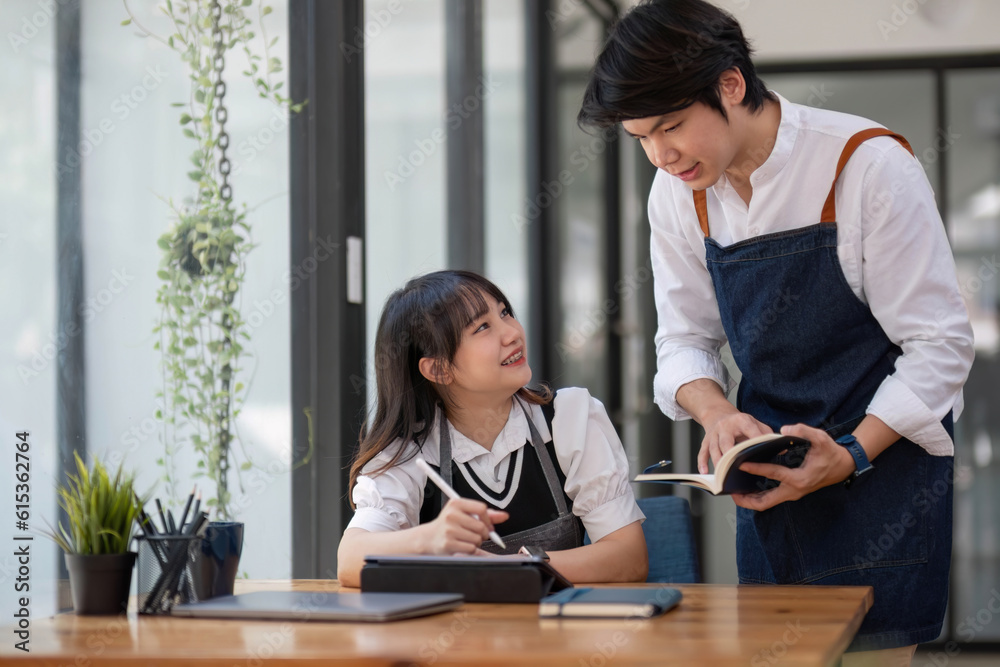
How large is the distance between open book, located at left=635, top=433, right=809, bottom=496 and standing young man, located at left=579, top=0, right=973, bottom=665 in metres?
0.02

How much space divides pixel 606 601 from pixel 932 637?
2.29 feet

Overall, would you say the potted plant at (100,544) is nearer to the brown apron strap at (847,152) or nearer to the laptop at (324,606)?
the laptop at (324,606)

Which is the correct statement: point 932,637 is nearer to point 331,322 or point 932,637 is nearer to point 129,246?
point 331,322

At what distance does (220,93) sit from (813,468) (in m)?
1.34

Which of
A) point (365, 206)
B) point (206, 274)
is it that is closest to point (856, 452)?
point (206, 274)

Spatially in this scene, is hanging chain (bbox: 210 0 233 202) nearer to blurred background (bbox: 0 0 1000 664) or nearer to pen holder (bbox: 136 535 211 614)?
blurred background (bbox: 0 0 1000 664)

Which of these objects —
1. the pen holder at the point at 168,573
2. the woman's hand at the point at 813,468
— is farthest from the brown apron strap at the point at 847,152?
the pen holder at the point at 168,573

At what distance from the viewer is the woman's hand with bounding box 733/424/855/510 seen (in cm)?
146

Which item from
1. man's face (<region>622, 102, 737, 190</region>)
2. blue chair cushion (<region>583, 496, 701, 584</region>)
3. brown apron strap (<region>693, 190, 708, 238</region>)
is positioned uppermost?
man's face (<region>622, 102, 737, 190</region>)

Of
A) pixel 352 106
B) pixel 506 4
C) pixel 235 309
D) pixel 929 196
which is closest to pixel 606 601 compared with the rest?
pixel 929 196

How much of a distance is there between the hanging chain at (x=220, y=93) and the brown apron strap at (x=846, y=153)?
45.7 inches

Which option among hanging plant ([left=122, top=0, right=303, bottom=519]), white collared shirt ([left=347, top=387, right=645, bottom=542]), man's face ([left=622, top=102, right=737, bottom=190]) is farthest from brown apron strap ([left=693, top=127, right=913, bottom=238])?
hanging plant ([left=122, top=0, right=303, bottom=519])

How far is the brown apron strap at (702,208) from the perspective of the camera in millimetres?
1682

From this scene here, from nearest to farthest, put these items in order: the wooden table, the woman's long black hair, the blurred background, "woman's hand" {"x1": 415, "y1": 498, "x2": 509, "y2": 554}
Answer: the wooden table → "woman's hand" {"x1": 415, "y1": 498, "x2": 509, "y2": 554} → the blurred background → the woman's long black hair
